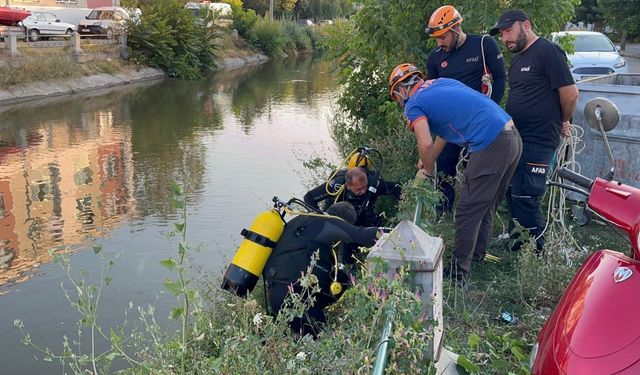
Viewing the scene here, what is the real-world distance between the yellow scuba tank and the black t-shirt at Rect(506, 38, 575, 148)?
6.81 ft

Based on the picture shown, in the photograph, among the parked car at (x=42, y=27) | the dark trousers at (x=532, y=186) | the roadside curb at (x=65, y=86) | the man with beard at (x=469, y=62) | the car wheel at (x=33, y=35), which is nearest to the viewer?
the dark trousers at (x=532, y=186)

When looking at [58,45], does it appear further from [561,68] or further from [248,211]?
[561,68]

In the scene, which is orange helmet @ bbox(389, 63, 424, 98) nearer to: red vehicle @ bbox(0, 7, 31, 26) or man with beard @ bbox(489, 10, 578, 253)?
man with beard @ bbox(489, 10, 578, 253)

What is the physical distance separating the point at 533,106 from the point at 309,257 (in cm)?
213

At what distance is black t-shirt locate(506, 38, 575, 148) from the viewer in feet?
16.1

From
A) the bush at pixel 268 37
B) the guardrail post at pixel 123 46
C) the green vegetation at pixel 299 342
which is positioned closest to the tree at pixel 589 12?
the bush at pixel 268 37

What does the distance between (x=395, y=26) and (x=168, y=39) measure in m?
25.6

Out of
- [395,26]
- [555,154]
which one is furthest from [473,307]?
A: [395,26]

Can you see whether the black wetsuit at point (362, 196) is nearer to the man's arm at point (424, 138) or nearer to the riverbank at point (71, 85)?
the man's arm at point (424, 138)

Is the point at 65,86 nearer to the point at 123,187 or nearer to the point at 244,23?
the point at 123,187

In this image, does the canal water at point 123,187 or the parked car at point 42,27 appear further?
the parked car at point 42,27

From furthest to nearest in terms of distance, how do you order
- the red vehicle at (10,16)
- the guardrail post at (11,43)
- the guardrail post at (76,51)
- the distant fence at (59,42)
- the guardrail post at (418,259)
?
the red vehicle at (10,16), the guardrail post at (76,51), the distant fence at (59,42), the guardrail post at (11,43), the guardrail post at (418,259)

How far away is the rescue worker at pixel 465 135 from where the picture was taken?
14.5 ft

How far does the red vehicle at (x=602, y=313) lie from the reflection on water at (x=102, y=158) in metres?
5.67
